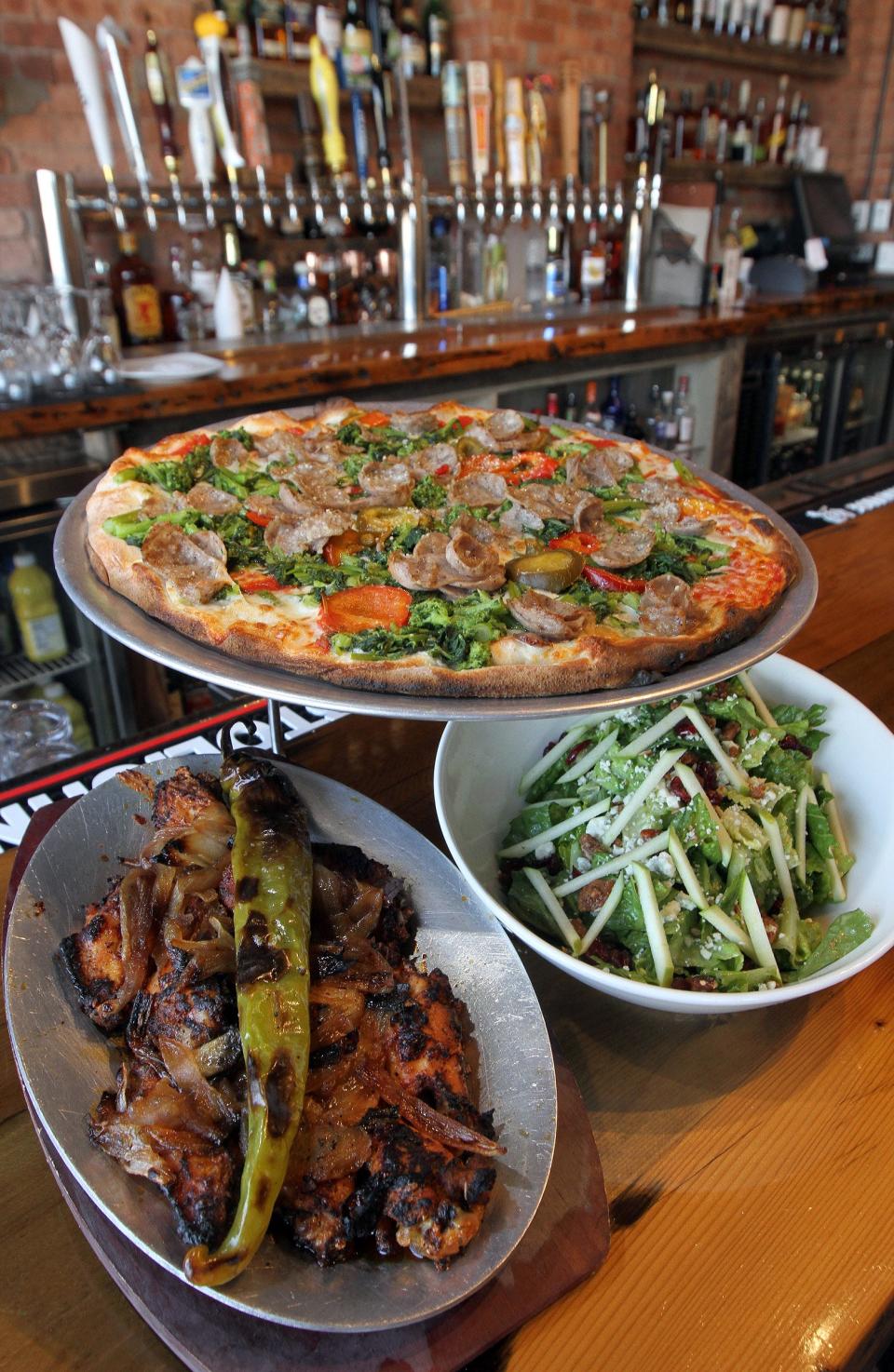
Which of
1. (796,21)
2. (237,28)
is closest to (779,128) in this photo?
(796,21)

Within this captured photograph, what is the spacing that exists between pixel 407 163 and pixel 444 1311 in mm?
5357

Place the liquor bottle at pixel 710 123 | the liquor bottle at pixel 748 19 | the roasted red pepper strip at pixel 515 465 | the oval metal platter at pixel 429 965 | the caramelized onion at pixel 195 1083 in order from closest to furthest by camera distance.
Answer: the oval metal platter at pixel 429 965
the caramelized onion at pixel 195 1083
the roasted red pepper strip at pixel 515 465
the liquor bottle at pixel 748 19
the liquor bottle at pixel 710 123

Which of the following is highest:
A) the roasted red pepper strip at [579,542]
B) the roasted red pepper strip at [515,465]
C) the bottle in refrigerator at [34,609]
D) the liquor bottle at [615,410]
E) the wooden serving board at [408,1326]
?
the roasted red pepper strip at [515,465]

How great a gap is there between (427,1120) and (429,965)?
0.20 m

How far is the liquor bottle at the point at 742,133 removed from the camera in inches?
266

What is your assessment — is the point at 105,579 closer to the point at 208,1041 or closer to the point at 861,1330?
the point at 208,1041

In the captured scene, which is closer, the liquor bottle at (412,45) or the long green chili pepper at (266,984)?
the long green chili pepper at (266,984)

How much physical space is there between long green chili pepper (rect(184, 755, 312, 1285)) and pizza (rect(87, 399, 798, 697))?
18 cm

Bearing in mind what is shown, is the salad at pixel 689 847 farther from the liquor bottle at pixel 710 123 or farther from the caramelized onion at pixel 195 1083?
the liquor bottle at pixel 710 123

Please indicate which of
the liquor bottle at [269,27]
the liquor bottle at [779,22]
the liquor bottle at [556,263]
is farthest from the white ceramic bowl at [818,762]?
the liquor bottle at [779,22]

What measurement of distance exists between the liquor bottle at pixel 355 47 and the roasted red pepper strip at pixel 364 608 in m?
4.31

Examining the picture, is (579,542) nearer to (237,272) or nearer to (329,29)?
(237,272)

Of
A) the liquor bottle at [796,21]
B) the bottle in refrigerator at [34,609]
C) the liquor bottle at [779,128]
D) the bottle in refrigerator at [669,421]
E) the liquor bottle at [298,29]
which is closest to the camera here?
the bottle in refrigerator at [34,609]

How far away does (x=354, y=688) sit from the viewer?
1109 mm
